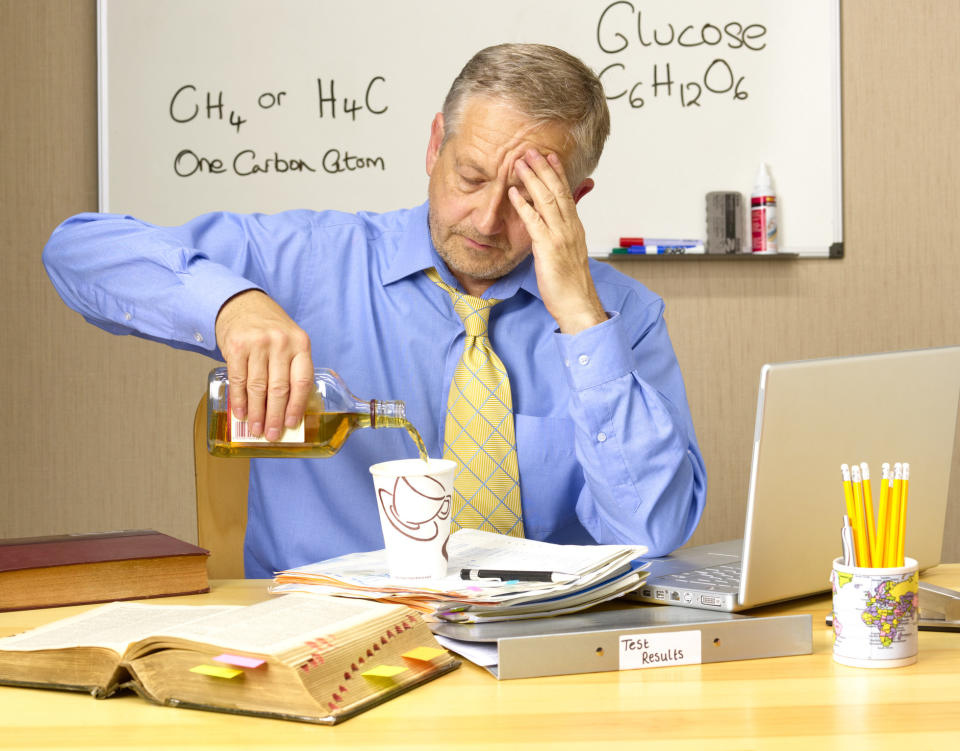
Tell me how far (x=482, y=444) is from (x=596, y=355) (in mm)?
219

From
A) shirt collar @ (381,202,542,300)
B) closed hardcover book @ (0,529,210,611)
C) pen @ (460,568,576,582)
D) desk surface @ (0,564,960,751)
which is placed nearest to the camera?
desk surface @ (0,564,960,751)

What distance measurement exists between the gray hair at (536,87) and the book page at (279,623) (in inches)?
30.2

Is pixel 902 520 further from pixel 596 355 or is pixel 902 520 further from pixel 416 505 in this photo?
pixel 596 355

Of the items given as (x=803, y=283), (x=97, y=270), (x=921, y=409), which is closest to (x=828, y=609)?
(x=921, y=409)

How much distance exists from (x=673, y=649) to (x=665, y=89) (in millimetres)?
1665

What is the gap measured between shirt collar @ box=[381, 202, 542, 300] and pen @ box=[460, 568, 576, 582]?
60 cm

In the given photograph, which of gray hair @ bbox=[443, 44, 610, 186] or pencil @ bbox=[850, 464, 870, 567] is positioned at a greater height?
gray hair @ bbox=[443, 44, 610, 186]

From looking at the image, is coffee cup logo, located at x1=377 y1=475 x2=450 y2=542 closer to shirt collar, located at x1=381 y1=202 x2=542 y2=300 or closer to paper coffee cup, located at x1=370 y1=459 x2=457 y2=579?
paper coffee cup, located at x1=370 y1=459 x2=457 y2=579

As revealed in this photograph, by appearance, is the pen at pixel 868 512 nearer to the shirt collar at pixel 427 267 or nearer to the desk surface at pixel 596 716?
the desk surface at pixel 596 716

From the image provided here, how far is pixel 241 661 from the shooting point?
708mm

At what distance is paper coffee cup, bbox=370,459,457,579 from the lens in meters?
0.94

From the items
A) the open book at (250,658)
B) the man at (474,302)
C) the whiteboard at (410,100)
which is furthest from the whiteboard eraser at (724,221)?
the open book at (250,658)

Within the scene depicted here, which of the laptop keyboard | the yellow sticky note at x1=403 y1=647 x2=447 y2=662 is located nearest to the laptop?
the laptop keyboard

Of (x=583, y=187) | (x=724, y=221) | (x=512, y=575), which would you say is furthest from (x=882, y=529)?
(x=724, y=221)
